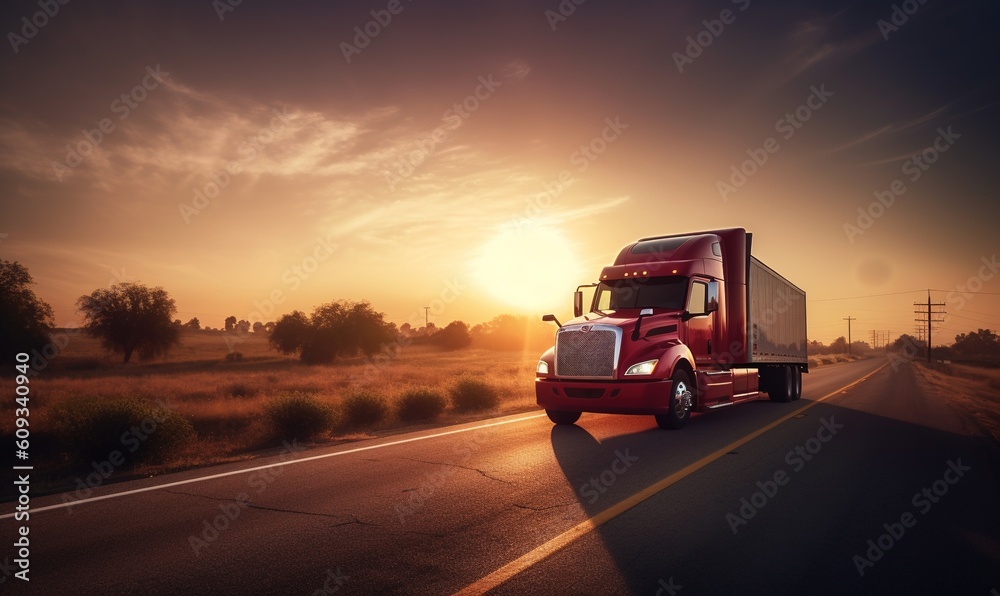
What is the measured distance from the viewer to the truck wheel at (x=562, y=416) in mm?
11406

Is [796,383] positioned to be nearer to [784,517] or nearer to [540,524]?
[784,517]

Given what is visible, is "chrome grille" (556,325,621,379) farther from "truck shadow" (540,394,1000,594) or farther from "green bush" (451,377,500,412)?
"green bush" (451,377,500,412)

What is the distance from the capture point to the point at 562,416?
37.5 feet

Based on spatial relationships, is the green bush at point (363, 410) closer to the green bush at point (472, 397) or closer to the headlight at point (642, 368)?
the green bush at point (472, 397)

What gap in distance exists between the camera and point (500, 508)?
17.8ft

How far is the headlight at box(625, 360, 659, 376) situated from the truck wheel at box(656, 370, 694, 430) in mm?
591

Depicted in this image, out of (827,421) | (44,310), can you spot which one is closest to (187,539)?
(827,421)

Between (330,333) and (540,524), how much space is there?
62.0 metres

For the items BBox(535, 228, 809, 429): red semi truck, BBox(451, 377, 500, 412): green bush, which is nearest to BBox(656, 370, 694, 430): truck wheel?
BBox(535, 228, 809, 429): red semi truck

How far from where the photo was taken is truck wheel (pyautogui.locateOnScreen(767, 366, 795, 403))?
55.1 ft

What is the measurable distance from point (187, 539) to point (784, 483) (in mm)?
6380

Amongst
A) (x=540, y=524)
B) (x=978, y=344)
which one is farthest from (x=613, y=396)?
(x=978, y=344)

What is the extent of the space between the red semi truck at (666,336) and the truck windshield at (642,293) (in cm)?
2

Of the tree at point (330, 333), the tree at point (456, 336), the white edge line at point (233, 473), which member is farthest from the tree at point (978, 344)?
the white edge line at point (233, 473)
